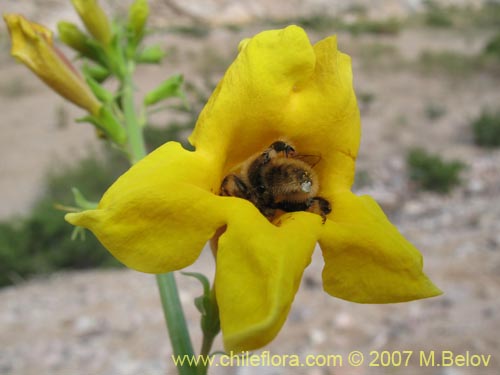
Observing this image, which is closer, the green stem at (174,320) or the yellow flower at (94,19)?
the green stem at (174,320)

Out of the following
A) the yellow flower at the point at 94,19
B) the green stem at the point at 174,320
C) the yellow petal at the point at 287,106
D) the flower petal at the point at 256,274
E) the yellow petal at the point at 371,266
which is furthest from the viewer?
the yellow flower at the point at 94,19

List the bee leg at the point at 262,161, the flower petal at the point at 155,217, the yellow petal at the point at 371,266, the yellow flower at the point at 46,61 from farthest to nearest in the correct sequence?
1. the yellow flower at the point at 46,61
2. the bee leg at the point at 262,161
3. the yellow petal at the point at 371,266
4. the flower petal at the point at 155,217

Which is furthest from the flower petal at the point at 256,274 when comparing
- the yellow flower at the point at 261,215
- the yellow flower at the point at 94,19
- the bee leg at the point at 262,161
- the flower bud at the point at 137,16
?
the flower bud at the point at 137,16

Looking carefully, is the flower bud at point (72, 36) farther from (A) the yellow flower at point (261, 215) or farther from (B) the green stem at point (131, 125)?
(A) the yellow flower at point (261, 215)

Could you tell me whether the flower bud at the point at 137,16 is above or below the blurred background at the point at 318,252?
above

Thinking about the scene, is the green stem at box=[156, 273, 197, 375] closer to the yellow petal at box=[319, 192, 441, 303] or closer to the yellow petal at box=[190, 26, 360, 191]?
the yellow petal at box=[190, 26, 360, 191]

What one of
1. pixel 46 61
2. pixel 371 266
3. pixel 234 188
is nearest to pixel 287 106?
pixel 234 188

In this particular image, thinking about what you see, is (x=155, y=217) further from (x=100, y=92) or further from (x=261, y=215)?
(x=100, y=92)
